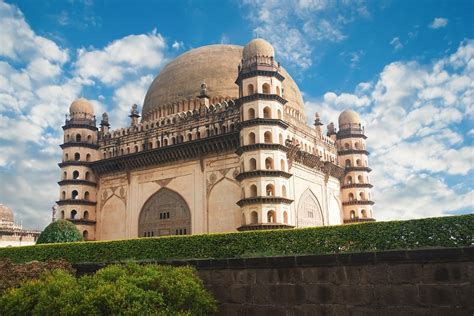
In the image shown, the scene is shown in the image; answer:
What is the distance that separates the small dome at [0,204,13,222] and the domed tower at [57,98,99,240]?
2004cm

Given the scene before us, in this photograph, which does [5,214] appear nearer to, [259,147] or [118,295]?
[259,147]

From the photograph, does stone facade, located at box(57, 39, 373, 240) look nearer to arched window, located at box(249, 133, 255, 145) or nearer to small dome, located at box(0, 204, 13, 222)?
arched window, located at box(249, 133, 255, 145)

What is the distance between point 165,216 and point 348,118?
18123 millimetres

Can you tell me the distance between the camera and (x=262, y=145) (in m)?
27.1

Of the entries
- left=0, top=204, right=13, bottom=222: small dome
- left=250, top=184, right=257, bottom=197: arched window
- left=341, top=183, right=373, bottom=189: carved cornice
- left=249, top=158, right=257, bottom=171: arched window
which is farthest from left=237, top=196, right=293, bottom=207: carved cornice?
left=0, top=204, right=13, bottom=222: small dome

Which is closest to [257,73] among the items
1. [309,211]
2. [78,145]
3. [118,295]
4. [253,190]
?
[253,190]

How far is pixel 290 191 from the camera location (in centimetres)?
2995

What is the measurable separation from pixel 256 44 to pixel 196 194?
405 inches

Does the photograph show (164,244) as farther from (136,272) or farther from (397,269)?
(397,269)

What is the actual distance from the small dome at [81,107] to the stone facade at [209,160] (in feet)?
0.36

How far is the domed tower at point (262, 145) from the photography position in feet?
86.9

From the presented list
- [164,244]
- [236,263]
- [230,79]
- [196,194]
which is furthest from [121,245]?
[230,79]

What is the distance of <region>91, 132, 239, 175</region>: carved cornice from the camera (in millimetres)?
30078

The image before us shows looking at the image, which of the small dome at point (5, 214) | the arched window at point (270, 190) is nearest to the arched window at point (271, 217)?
the arched window at point (270, 190)
